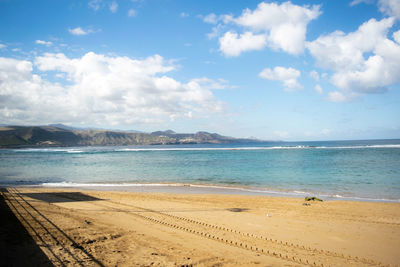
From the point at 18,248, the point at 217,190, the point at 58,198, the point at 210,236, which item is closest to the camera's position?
the point at 18,248

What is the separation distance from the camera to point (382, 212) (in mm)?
11555

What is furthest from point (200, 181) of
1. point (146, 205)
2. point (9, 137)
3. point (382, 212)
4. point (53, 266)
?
point (9, 137)

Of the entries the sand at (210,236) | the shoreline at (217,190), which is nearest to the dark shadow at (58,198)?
the sand at (210,236)

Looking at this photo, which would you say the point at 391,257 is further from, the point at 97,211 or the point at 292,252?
the point at 97,211

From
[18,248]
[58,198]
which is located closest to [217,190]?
[58,198]

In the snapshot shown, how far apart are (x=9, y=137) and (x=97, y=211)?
705ft

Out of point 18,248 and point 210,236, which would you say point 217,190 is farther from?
point 18,248

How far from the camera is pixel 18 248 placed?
555 centimetres

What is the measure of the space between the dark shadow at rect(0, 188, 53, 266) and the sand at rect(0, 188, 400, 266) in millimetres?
24

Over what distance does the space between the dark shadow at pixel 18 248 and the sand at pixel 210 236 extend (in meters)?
0.02

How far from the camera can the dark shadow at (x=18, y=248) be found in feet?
16.3

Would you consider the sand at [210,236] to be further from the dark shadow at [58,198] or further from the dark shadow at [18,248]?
the dark shadow at [58,198]

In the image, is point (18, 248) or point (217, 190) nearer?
point (18, 248)

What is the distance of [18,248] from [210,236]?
215 inches
